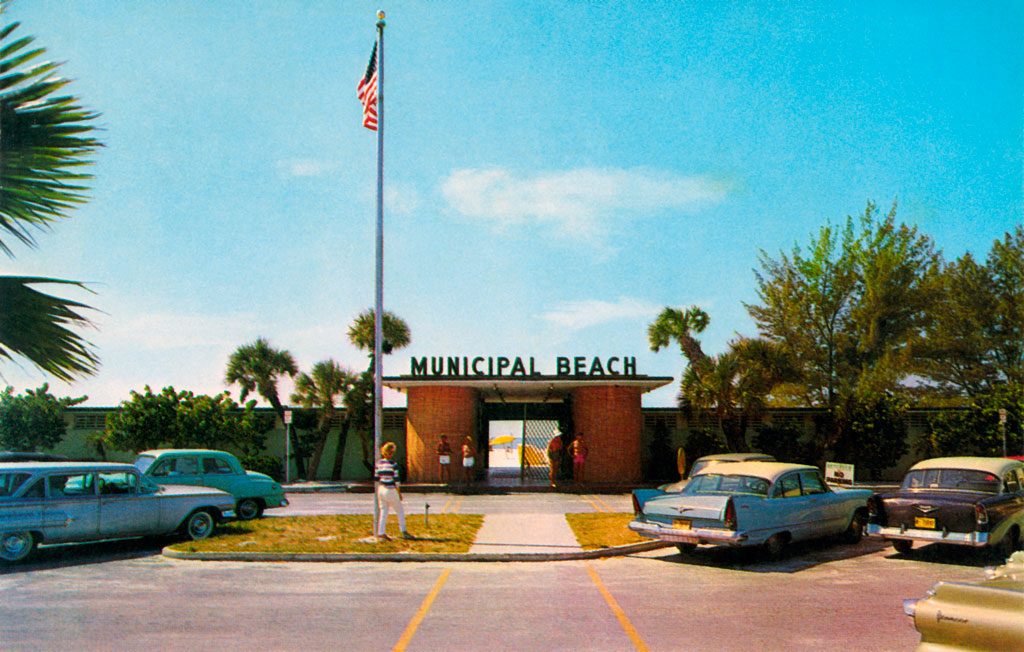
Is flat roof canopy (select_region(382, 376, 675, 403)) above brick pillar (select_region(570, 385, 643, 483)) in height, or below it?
above

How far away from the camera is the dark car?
471 inches

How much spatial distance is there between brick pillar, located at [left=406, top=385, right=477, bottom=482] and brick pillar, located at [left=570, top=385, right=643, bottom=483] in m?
4.15

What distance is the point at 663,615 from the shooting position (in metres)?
8.80

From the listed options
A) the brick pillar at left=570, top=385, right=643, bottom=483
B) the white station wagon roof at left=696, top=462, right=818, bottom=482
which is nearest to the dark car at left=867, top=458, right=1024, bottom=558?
the white station wagon roof at left=696, top=462, right=818, bottom=482

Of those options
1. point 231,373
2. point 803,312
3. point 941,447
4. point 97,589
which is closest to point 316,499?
point 231,373

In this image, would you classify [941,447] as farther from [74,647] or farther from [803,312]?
[74,647]

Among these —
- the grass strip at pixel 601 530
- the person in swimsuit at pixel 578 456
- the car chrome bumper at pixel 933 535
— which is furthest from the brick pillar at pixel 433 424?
the car chrome bumper at pixel 933 535

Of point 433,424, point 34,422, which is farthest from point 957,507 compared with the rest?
point 34,422

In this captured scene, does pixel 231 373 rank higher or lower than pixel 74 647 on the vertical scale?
higher

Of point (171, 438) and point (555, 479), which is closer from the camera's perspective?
point (555, 479)

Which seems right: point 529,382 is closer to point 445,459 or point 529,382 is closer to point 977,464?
point 445,459

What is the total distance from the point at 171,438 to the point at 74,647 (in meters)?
24.0

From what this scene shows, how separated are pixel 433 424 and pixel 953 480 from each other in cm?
1780

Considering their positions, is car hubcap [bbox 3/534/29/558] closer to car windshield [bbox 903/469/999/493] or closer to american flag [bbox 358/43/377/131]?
american flag [bbox 358/43/377/131]
